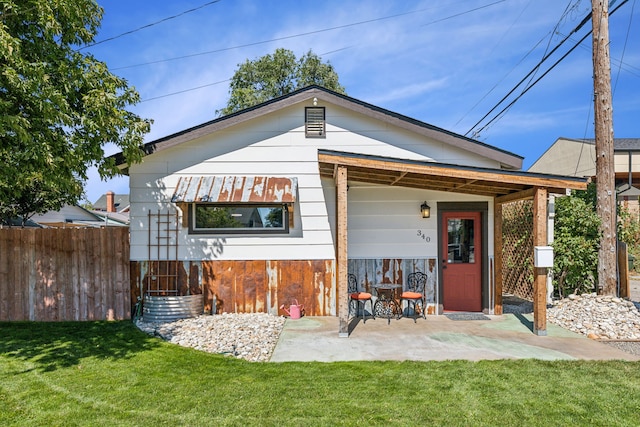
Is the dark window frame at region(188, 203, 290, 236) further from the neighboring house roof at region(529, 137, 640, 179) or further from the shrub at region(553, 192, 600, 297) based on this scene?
the neighboring house roof at region(529, 137, 640, 179)

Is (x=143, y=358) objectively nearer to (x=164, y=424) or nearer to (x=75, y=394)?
(x=75, y=394)

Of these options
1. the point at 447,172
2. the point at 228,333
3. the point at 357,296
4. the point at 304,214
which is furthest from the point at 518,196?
the point at 228,333

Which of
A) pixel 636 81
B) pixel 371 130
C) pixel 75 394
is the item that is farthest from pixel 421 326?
pixel 636 81

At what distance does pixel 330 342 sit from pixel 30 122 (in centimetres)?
540

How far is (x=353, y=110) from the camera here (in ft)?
24.2

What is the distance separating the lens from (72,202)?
13938mm

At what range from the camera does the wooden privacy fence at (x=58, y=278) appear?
23.4 ft

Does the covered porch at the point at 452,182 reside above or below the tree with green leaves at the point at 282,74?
below

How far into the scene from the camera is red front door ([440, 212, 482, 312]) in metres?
7.64

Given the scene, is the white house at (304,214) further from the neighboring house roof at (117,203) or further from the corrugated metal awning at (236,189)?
the neighboring house roof at (117,203)

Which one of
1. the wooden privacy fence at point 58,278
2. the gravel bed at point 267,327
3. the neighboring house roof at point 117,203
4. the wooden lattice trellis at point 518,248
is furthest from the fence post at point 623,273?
the neighboring house roof at point 117,203

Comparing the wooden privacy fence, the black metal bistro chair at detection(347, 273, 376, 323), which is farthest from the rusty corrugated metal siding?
the wooden privacy fence

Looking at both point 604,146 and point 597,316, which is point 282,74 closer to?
point 604,146

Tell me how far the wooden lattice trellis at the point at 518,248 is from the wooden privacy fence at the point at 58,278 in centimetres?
903
